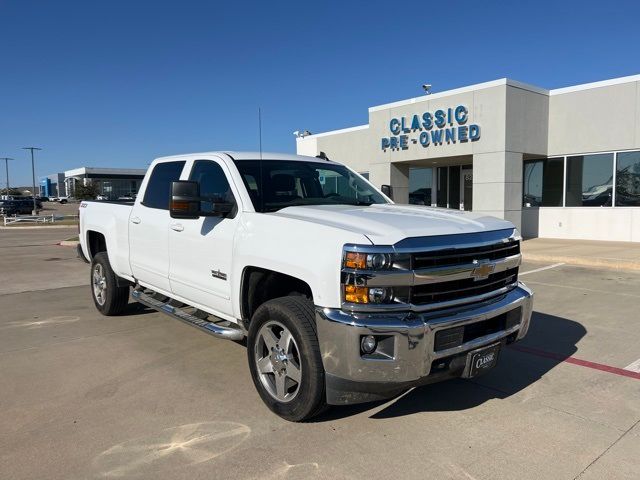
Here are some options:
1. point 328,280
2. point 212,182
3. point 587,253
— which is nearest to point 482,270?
point 328,280

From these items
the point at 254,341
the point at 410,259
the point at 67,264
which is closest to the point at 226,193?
the point at 254,341

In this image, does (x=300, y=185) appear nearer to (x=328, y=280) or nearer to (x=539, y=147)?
(x=328, y=280)

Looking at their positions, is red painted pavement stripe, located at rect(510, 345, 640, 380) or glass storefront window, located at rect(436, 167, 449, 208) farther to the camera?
glass storefront window, located at rect(436, 167, 449, 208)

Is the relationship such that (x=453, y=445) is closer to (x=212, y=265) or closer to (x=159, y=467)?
(x=159, y=467)

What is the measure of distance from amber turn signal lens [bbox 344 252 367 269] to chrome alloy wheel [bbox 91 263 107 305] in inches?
181

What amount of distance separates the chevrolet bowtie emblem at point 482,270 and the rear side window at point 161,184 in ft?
10.5

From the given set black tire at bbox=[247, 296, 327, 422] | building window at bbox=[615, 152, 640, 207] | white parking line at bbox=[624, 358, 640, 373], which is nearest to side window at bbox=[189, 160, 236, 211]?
black tire at bbox=[247, 296, 327, 422]

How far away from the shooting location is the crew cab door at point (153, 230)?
5363 mm

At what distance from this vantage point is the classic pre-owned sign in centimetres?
1539

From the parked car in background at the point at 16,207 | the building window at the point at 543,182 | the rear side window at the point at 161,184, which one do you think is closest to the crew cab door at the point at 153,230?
the rear side window at the point at 161,184

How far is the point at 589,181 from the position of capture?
15.7 metres

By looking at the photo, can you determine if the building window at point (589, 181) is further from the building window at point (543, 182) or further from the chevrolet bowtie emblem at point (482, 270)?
the chevrolet bowtie emblem at point (482, 270)

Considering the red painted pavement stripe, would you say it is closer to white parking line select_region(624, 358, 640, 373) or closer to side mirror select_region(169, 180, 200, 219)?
white parking line select_region(624, 358, 640, 373)

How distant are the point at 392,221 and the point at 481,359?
1.12 meters
